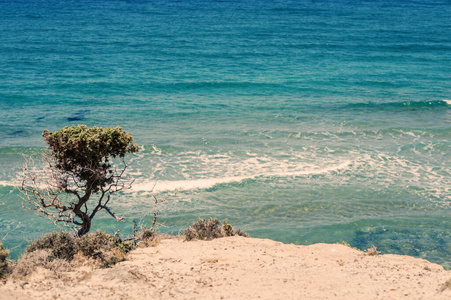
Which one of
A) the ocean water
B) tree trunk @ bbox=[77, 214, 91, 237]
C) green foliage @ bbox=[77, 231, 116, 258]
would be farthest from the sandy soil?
the ocean water

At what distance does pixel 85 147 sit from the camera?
10.5 m

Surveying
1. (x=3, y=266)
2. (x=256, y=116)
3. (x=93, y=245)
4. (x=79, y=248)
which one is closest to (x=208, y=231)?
(x=93, y=245)

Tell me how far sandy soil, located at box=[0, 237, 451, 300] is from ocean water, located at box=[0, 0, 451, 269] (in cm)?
376

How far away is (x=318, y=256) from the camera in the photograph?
11.5 meters

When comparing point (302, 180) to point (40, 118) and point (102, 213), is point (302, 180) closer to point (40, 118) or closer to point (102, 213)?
point (102, 213)

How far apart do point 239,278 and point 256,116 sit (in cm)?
2041

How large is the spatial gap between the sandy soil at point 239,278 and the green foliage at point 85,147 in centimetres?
254

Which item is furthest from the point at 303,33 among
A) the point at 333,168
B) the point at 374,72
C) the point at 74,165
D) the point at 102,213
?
the point at 74,165

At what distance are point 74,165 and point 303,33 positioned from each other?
48.6 m

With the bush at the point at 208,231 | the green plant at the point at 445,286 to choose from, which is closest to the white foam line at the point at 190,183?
the bush at the point at 208,231

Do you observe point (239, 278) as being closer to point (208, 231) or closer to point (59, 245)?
point (208, 231)

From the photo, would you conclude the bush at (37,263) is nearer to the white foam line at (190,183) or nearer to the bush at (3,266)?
the bush at (3,266)

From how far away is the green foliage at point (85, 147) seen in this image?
10.4 metres

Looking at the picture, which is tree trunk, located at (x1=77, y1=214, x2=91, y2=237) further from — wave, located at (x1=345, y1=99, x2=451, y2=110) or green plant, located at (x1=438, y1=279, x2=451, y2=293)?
wave, located at (x1=345, y1=99, x2=451, y2=110)
